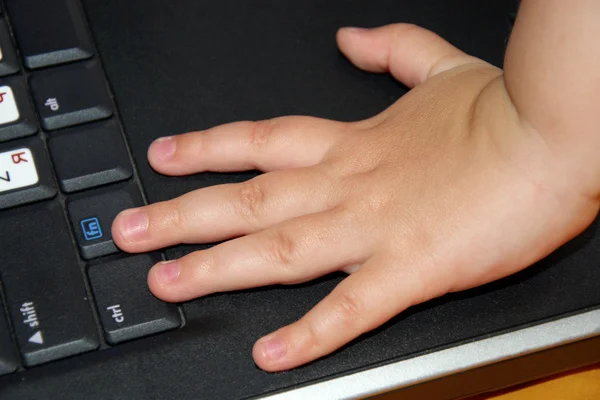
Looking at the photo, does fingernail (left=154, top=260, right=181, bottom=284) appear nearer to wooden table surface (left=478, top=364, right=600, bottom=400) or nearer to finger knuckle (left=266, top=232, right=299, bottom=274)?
finger knuckle (left=266, top=232, right=299, bottom=274)

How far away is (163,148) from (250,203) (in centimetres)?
7

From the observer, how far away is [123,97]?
508mm

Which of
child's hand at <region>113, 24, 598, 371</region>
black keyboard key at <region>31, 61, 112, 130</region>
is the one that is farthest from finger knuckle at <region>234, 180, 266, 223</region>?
black keyboard key at <region>31, 61, 112, 130</region>

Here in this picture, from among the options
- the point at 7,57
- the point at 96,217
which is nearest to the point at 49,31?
the point at 7,57

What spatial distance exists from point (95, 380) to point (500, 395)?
28 cm

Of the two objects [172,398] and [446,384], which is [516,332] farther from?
[172,398]

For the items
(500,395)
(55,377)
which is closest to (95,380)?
(55,377)

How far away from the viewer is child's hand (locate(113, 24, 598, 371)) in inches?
17.2

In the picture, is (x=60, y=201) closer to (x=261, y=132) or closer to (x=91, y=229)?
(x=91, y=229)

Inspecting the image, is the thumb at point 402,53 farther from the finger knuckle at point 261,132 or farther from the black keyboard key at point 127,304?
the black keyboard key at point 127,304

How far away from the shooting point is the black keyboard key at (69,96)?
484 mm

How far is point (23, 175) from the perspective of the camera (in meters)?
0.46

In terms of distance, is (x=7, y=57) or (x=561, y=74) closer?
(x=561, y=74)

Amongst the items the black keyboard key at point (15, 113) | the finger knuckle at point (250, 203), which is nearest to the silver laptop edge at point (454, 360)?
the finger knuckle at point (250, 203)
